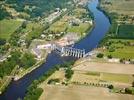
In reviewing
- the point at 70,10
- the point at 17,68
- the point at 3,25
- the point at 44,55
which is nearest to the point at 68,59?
the point at 44,55

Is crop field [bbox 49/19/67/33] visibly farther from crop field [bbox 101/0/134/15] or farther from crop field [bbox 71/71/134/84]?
crop field [bbox 71/71/134/84]

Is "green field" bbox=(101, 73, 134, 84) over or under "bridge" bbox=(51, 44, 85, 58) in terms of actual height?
under

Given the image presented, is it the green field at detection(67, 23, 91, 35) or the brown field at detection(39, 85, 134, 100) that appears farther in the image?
the green field at detection(67, 23, 91, 35)

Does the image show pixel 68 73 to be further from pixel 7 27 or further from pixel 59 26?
pixel 7 27

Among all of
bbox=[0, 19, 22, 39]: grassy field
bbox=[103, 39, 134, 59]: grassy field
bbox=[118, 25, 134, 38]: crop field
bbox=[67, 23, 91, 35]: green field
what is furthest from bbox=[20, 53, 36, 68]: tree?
bbox=[118, 25, 134, 38]: crop field

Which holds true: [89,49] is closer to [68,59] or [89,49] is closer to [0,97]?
[68,59]

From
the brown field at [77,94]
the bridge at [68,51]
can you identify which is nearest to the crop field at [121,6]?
the bridge at [68,51]

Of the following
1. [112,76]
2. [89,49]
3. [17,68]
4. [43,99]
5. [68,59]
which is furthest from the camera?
[89,49]
